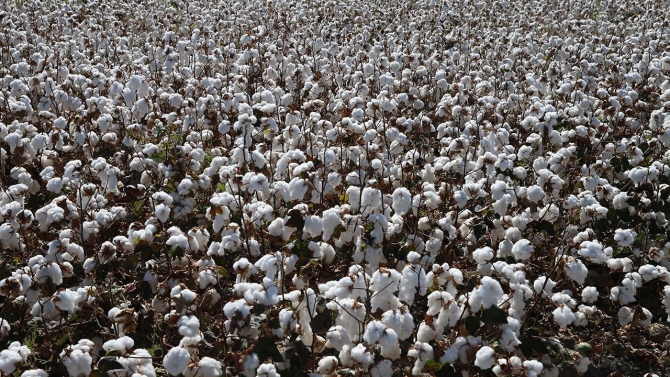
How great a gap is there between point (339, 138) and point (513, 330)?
2.86 m

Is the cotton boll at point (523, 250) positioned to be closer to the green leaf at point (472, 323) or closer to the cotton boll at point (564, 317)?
the cotton boll at point (564, 317)

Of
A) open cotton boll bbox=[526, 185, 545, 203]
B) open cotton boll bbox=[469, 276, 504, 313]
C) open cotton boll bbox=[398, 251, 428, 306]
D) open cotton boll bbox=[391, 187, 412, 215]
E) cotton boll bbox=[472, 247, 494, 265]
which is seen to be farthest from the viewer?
open cotton boll bbox=[526, 185, 545, 203]

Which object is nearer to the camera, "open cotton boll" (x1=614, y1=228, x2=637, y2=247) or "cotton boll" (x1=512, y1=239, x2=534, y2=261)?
"cotton boll" (x1=512, y1=239, x2=534, y2=261)

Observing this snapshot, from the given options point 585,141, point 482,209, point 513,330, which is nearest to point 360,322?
point 513,330

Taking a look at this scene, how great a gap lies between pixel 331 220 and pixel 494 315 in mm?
1350

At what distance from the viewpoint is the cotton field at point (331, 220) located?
11.3ft

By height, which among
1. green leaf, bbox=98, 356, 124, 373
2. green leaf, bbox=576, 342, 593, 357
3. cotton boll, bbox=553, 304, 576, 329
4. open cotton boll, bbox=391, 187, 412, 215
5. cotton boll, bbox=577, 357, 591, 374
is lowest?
cotton boll, bbox=577, 357, 591, 374

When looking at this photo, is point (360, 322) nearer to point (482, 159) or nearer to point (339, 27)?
point (482, 159)

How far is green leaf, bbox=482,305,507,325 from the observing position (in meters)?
3.22

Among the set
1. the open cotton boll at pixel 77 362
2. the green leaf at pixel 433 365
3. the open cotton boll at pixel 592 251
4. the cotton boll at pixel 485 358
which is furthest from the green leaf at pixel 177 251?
the open cotton boll at pixel 592 251

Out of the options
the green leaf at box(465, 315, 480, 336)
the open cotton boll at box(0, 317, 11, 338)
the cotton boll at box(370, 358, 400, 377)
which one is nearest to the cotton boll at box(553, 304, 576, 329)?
the green leaf at box(465, 315, 480, 336)

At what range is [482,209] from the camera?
5.10 metres

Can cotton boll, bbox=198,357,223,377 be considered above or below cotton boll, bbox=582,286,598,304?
above

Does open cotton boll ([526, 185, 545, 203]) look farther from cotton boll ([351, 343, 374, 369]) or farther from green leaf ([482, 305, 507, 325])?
cotton boll ([351, 343, 374, 369])
